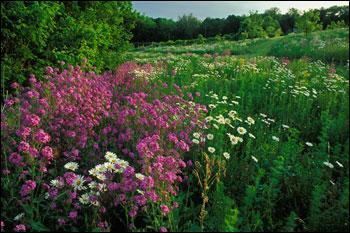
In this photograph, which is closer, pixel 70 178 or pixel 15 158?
pixel 70 178

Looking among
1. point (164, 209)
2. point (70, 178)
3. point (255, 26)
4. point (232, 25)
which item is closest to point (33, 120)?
point (70, 178)

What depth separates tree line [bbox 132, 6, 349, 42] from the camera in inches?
1898

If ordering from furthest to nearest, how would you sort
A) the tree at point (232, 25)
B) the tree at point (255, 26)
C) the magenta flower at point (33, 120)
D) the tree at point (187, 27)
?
1. the tree at point (232, 25)
2. the tree at point (187, 27)
3. the tree at point (255, 26)
4. the magenta flower at point (33, 120)

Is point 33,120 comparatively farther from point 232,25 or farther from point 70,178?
point 232,25

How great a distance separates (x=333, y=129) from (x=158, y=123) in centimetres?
233

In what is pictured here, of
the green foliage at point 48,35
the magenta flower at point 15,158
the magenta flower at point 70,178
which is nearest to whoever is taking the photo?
the magenta flower at point 70,178

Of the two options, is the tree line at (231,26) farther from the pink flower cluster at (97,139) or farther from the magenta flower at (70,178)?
the magenta flower at (70,178)

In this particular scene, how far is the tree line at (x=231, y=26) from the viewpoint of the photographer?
48.2 metres

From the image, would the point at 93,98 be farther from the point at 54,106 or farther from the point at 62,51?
the point at 62,51

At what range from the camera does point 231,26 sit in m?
62.9

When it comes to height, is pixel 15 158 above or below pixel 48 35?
below

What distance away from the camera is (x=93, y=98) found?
5.12 metres

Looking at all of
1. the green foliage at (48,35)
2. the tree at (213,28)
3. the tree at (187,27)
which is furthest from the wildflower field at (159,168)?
the tree at (213,28)

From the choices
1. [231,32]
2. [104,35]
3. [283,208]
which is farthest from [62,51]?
[231,32]
